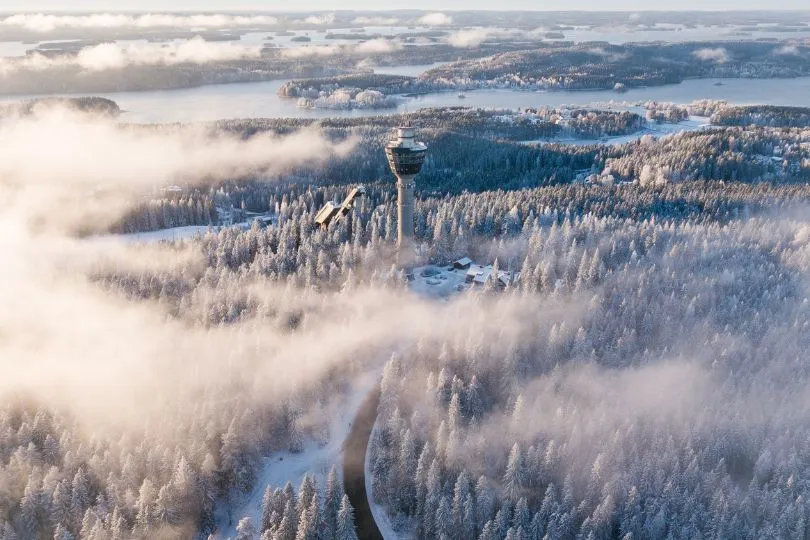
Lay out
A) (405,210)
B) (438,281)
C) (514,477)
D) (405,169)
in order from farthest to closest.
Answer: (405,210)
(405,169)
(438,281)
(514,477)

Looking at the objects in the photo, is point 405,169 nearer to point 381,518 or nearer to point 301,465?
point 301,465

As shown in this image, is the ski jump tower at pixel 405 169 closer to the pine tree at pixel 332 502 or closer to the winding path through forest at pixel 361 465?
the winding path through forest at pixel 361 465

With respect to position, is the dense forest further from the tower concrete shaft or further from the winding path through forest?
the tower concrete shaft

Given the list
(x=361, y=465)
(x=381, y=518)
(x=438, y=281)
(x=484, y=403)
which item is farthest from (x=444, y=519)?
(x=438, y=281)

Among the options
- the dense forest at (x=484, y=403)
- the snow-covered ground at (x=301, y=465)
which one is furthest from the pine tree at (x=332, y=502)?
the snow-covered ground at (x=301, y=465)

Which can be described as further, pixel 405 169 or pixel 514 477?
pixel 405 169

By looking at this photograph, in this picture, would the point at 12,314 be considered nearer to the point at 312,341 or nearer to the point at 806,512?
the point at 312,341

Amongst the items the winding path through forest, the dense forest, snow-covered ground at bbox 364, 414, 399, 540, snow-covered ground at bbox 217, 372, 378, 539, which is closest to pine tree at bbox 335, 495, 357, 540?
the dense forest
